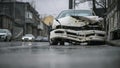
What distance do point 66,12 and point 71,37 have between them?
2.30 m

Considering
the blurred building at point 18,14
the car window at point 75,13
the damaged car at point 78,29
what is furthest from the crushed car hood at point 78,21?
the blurred building at point 18,14

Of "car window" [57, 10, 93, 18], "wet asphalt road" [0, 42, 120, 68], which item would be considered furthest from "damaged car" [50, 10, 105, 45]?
"wet asphalt road" [0, 42, 120, 68]

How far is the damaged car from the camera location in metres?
14.4

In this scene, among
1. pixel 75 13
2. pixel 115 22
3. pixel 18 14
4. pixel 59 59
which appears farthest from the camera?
pixel 18 14

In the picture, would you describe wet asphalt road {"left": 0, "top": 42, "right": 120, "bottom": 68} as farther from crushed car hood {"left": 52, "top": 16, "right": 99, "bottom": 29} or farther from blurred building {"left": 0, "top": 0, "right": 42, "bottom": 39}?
blurred building {"left": 0, "top": 0, "right": 42, "bottom": 39}

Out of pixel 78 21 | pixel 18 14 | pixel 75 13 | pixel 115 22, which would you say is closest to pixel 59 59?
pixel 78 21

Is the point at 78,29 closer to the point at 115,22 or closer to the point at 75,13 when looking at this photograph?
the point at 75,13

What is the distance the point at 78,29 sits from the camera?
577 inches

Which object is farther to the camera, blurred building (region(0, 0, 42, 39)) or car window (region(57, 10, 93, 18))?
blurred building (region(0, 0, 42, 39))

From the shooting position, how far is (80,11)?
647 inches

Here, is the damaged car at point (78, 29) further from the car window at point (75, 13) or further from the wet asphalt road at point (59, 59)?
the wet asphalt road at point (59, 59)

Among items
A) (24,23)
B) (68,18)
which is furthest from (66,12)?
(24,23)

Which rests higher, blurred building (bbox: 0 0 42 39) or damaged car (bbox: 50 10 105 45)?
blurred building (bbox: 0 0 42 39)

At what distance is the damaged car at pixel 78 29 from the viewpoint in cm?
1443
